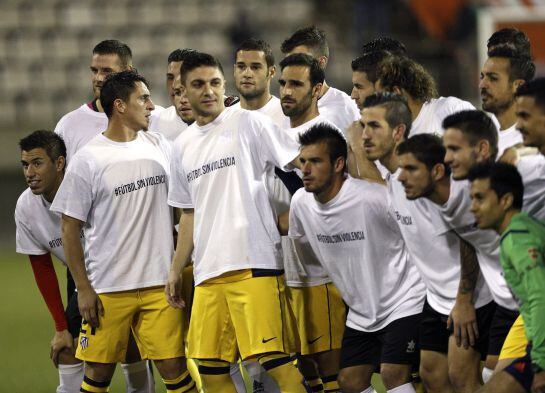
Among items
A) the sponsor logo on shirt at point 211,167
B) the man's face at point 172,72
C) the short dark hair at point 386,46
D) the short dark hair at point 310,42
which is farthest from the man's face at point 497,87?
the man's face at point 172,72

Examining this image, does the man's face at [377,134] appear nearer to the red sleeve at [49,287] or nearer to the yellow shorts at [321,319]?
the yellow shorts at [321,319]

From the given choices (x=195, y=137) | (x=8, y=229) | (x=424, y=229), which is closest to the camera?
(x=424, y=229)

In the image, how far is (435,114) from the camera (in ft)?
23.5

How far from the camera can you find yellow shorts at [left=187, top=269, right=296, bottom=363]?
6898mm

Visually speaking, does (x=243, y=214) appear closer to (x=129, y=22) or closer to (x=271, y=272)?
(x=271, y=272)

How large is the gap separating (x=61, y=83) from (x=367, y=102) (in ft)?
50.1

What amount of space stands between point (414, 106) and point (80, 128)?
8.29ft

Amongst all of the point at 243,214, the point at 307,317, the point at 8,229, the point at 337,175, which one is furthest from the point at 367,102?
the point at 8,229

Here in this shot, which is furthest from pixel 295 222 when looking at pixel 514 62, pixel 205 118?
pixel 514 62

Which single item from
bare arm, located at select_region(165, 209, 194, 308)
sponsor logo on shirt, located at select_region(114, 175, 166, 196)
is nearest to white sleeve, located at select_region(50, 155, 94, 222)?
sponsor logo on shirt, located at select_region(114, 175, 166, 196)

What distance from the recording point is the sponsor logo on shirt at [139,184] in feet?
24.2

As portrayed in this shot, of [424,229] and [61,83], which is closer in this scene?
[424,229]

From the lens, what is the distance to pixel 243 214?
7043 mm

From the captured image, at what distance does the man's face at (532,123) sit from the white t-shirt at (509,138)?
1.78ft
